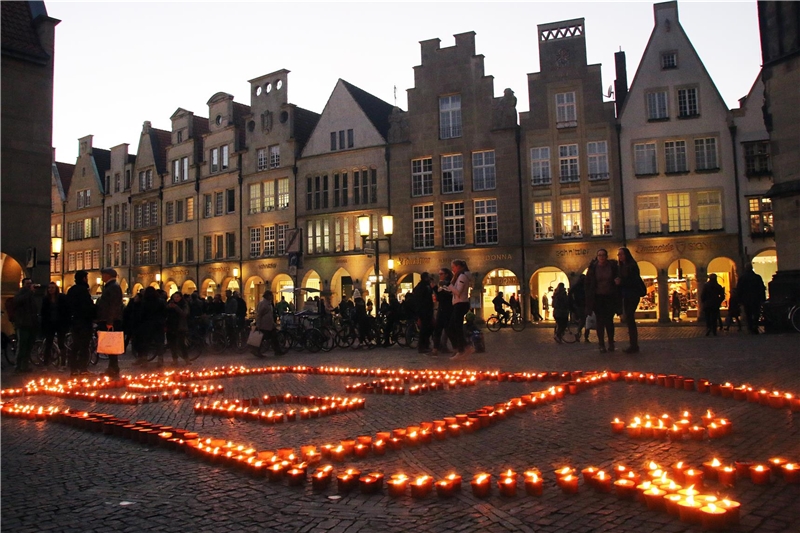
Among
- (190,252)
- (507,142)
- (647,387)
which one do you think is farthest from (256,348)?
(190,252)

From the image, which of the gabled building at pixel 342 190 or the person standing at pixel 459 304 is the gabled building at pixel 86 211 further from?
the person standing at pixel 459 304

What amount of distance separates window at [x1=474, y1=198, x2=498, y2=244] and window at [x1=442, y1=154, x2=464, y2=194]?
164cm

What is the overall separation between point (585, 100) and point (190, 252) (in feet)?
103

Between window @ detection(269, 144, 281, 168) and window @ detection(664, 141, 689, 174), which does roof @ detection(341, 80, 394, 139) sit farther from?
window @ detection(664, 141, 689, 174)

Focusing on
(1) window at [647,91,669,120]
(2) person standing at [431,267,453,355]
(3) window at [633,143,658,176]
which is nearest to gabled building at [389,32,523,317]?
(3) window at [633,143,658,176]

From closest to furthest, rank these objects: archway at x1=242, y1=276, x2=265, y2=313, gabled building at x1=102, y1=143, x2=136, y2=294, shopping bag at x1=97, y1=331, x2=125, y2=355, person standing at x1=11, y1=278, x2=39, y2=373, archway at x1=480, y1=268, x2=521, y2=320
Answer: shopping bag at x1=97, y1=331, x2=125, y2=355 → person standing at x1=11, y1=278, x2=39, y2=373 → archway at x1=480, y1=268, x2=521, y2=320 → archway at x1=242, y1=276, x2=265, y2=313 → gabled building at x1=102, y1=143, x2=136, y2=294

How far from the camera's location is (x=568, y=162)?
3725 centimetres

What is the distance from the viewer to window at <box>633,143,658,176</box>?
118ft

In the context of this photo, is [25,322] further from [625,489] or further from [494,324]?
[494,324]

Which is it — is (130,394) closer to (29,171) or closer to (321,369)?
(321,369)

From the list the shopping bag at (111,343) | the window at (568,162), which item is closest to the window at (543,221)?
the window at (568,162)

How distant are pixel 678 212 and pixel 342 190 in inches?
790

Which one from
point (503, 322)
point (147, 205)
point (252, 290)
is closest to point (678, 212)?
point (503, 322)

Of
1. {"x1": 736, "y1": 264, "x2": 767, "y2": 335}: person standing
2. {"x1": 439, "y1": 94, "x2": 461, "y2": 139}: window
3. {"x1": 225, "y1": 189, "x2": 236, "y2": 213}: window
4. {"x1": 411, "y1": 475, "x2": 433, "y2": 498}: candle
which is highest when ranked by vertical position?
{"x1": 439, "y1": 94, "x2": 461, "y2": 139}: window
